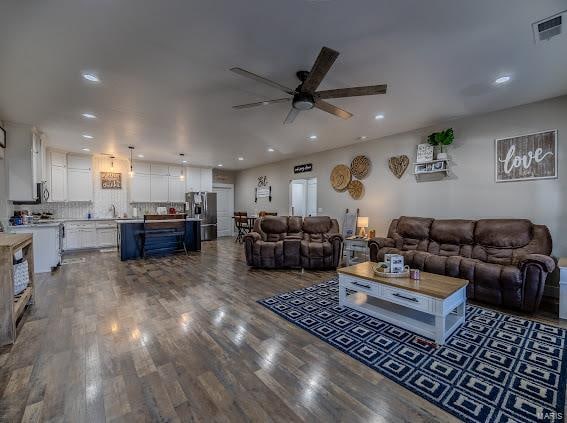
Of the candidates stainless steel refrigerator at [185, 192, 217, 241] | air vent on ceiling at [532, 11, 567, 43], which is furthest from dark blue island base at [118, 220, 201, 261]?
air vent on ceiling at [532, 11, 567, 43]

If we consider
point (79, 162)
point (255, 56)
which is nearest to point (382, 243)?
point (255, 56)

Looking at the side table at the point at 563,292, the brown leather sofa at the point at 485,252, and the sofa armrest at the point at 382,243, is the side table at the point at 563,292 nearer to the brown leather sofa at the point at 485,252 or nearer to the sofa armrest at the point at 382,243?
the brown leather sofa at the point at 485,252

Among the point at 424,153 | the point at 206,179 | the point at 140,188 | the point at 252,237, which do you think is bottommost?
the point at 252,237

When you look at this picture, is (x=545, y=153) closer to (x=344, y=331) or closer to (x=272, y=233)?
(x=344, y=331)

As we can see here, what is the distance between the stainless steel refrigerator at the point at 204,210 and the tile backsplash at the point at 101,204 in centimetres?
146

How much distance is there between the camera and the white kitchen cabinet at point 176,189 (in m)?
8.24

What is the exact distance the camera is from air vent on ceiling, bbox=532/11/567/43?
194 centimetres

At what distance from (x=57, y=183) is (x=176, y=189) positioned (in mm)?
2970

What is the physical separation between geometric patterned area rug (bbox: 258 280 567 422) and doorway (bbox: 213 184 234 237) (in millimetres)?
7373

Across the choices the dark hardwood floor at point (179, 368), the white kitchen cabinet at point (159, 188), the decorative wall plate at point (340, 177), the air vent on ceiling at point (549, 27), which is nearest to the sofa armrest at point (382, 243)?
the decorative wall plate at point (340, 177)

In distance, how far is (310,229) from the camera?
5324mm

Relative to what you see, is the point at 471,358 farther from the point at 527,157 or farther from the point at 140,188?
the point at 140,188

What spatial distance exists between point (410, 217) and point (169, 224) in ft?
17.6

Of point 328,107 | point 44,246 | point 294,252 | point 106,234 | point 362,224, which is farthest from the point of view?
point 106,234
